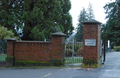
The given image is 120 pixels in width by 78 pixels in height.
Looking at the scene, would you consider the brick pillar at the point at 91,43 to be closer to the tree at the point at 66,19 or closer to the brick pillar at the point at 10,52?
the brick pillar at the point at 10,52

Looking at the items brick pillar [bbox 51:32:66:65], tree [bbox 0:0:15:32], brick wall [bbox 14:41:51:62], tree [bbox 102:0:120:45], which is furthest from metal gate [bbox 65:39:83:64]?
tree [bbox 102:0:120:45]

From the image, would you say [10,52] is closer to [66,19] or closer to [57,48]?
[57,48]

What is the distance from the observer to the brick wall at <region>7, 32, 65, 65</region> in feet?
37.1

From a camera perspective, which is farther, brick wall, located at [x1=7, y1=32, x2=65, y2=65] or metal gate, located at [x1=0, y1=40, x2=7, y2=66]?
Answer: metal gate, located at [x1=0, y1=40, x2=7, y2=66]

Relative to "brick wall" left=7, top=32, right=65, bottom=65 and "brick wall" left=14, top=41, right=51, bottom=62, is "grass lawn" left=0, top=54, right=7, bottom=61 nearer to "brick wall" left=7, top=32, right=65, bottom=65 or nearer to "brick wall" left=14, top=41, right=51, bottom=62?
"brick wall" left=7, top=32, right=65, bottom=65

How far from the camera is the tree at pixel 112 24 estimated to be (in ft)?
135

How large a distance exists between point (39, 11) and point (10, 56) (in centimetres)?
1283

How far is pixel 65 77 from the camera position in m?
8.07

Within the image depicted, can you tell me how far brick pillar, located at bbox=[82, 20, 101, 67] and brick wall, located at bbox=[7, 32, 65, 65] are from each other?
5.24ft

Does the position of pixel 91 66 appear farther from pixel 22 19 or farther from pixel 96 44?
pixel 22 19

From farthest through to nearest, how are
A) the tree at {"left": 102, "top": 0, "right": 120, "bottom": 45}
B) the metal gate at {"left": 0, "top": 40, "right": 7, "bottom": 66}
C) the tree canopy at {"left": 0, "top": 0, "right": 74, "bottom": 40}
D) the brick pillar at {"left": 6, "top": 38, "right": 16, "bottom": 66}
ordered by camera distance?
1. the tree at {"left": 102, "top": 0, "right": 120, "bottom": 45}
2. the tree canopy at {"left": 0, "top": 0, "right": 74, "bottom": 40}
3. the metal gate at {"left": 0, "top": 40, "right": 7, "bottom": 66}
4. the brick pillar at {"left": 6, "top": 38, "right": 16, "bottom": 66}

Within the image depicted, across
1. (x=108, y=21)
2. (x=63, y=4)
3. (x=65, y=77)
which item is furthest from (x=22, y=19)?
(x=108, y=21)

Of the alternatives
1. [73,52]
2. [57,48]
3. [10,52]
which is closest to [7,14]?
[10,52]

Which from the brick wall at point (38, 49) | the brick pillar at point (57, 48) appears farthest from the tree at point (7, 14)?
the brick pillar at point (57, 48)
